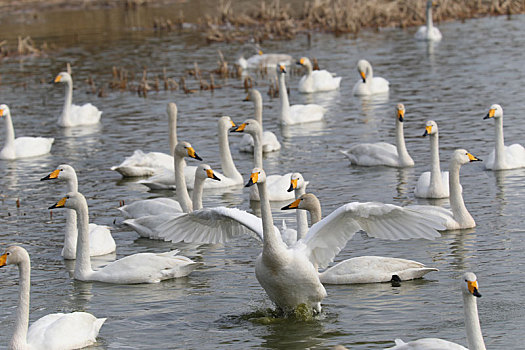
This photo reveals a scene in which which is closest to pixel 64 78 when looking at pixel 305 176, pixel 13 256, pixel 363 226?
pixel 305 176

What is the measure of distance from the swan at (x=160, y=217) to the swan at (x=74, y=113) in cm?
906

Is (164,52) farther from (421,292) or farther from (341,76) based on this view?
(421,292)

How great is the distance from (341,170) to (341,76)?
10177mm

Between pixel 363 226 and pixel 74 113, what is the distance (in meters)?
13.3

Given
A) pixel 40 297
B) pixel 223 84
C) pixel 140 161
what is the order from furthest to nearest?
pixel 223 84
pixel 140 161
pixel 40 297

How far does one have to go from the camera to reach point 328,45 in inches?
1238

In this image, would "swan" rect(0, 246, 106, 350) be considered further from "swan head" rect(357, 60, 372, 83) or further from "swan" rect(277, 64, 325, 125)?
"swan head" rect(357, 60, 372, 83)

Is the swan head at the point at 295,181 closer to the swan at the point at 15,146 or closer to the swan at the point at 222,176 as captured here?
the swan at the point at 222,176

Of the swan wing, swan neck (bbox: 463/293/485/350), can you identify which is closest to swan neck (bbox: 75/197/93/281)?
the swan wing

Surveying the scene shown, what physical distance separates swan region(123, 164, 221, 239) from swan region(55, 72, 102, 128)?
9065mm

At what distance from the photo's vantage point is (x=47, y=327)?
905cm

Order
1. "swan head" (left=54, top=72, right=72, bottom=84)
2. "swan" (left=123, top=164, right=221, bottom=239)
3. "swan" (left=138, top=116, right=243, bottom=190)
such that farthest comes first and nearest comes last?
1. "swan head" (left=54, top=72, right=72, bottom=84)
2. "swan" (left=138, top=116, right=243, bottom=190)
3. "swan" (left=123, top=164, right=221, bottom=239)

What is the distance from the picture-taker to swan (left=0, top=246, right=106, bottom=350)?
8.85 meters

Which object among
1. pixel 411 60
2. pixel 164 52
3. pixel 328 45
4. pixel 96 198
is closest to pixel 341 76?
pixel 411 60
